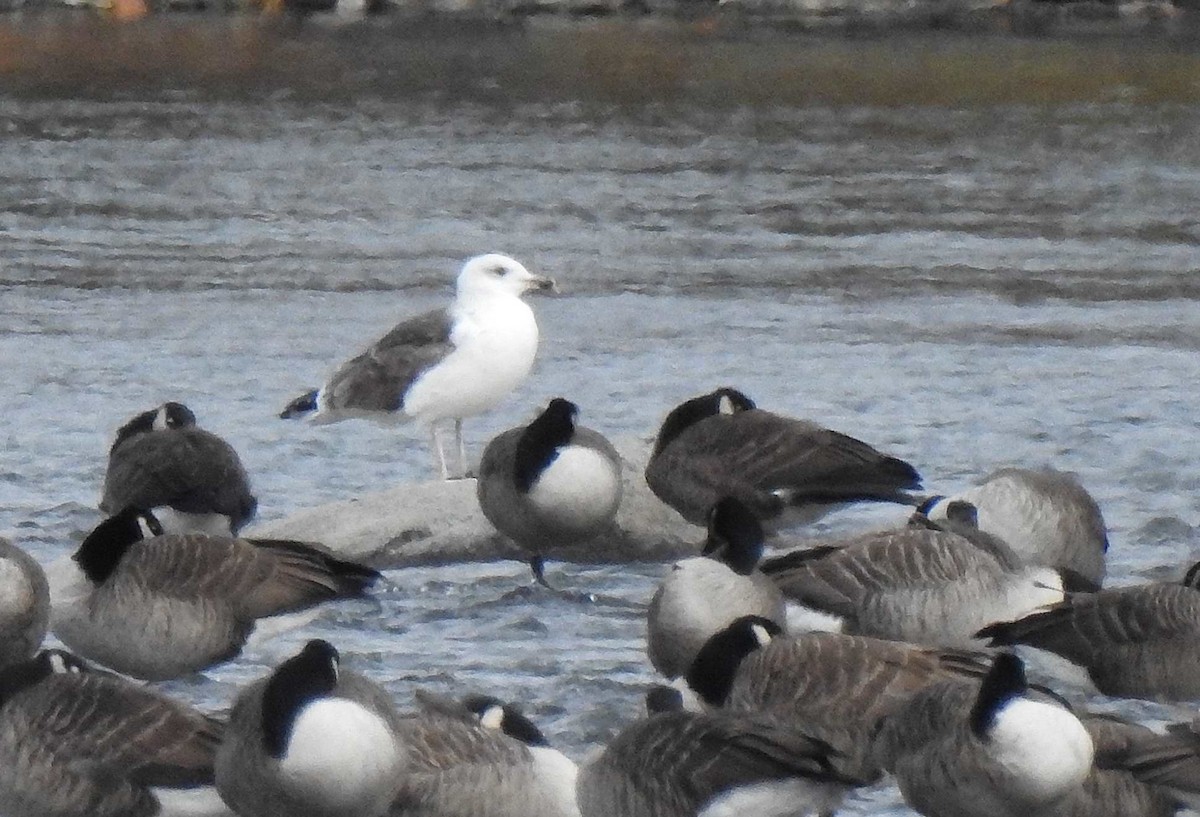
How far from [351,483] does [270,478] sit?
45cm

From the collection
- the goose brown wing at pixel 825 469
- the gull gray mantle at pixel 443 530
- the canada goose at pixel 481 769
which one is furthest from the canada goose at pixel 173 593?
the goose brown wing at pixel 825 469

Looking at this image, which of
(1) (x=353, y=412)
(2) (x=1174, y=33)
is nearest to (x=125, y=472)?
(1) (x=353, y=412)

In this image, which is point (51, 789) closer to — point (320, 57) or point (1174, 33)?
point (320, 57)

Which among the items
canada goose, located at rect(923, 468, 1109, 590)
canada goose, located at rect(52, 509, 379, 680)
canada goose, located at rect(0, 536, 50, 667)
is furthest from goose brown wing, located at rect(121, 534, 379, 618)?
canada goose, located at rect(923, 468, 1109, 590)

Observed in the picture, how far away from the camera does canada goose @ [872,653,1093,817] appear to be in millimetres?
7316

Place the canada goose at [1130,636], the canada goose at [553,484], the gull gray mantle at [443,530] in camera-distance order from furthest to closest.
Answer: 1. the gull gray mantle at [443,530]
2. the canada goose at [553,484]
3. the canada goose at [1130,636]

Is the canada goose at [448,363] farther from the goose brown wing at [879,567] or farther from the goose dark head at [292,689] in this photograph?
the goose dark head at [292,689]

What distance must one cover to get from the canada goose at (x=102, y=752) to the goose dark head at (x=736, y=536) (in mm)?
2307

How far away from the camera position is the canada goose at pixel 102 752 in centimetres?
762

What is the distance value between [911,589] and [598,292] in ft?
38.6

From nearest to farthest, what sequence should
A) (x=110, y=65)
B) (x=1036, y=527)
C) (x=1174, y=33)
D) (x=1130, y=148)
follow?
(x=1036, y=527)
(x=1130, y=148)
(x=110, y=65)
(x=1174, y=33)

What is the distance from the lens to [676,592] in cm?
934

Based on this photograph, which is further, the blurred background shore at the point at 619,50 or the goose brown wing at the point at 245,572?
the blurred background shore at the point at 619,50

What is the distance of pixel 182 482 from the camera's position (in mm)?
11203
